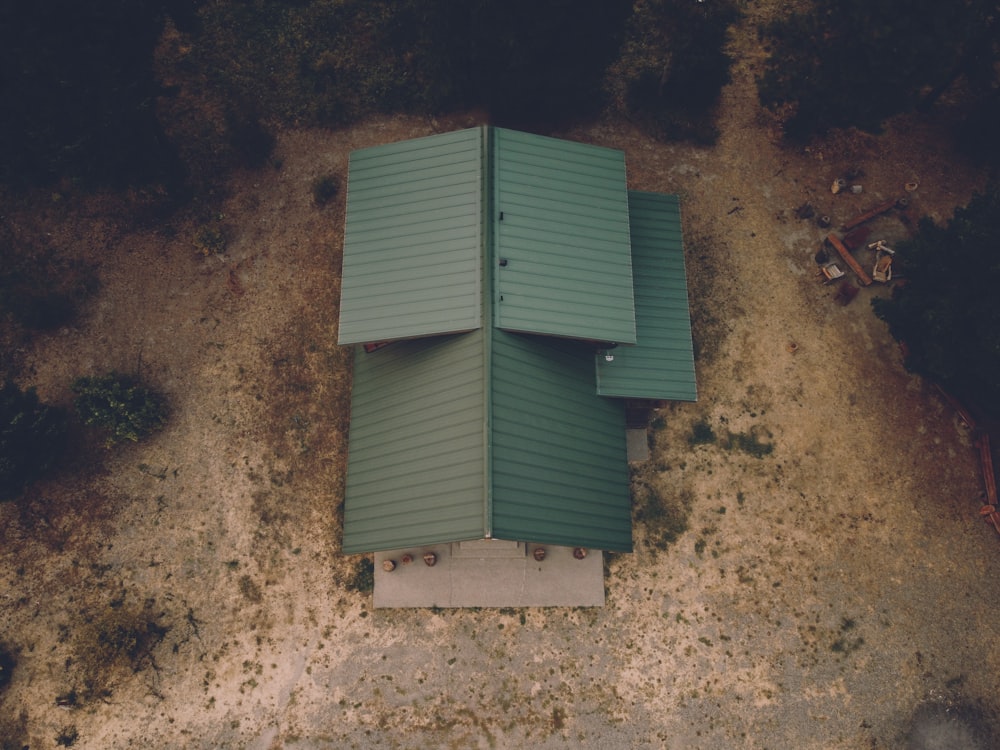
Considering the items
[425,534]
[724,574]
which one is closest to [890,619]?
[724,574]

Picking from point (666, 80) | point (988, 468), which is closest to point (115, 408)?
point (666, 80)

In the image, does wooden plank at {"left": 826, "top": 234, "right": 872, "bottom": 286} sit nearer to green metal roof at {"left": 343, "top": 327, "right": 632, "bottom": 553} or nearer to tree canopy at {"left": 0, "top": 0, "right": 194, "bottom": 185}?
green metal roof at {"left": 343, "top": 327, "right": 632, "bottom": 553}

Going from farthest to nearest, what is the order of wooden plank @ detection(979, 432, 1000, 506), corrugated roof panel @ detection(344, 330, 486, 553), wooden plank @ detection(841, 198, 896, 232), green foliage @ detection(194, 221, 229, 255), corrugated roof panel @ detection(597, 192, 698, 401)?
wooden plank @ detection(841, 198, 896, 232)
green foliage @ detection(194, 221, 229, 255)
wooden plank @ detection(979, 432, 1000, 506)
corrugated roof panel @ detection(597, 192, 698, 401)
corrugated roof panel @ detection(344, 330, 486, 553)

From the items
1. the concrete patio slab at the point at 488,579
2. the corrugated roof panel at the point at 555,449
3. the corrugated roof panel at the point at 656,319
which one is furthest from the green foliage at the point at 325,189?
the concrete patio slab at the point at 488,579

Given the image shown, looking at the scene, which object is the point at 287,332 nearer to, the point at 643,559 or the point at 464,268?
the point at 464,268

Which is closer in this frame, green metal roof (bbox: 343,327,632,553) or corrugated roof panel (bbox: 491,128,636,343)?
green metal roof (bbox: 343,327,632,553)

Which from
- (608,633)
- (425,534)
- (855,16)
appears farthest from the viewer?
(608,633)

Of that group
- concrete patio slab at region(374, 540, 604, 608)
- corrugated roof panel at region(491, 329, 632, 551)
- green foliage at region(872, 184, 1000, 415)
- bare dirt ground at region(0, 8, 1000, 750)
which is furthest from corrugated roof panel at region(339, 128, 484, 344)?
green foliage at region(872, 184, 1000, 415)
